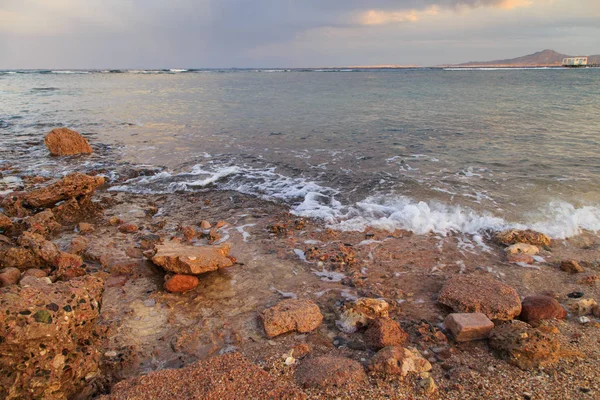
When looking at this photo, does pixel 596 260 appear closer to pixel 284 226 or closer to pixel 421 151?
pixel 284 226

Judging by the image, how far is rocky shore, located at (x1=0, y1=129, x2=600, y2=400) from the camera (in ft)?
9.63

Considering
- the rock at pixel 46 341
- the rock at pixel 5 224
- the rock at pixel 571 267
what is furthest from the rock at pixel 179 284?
the rock at pixel 571 267

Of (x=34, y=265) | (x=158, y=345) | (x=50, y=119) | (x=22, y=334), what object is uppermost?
(x=50, y=119)

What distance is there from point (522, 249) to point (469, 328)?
2.84m

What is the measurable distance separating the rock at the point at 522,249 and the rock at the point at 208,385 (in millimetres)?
4477

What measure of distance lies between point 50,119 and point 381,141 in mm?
18773

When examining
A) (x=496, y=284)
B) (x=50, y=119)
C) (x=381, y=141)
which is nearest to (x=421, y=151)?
(x=381, y=141)

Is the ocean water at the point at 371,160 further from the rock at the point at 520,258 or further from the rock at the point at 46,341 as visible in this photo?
the rock at the point at 46,341

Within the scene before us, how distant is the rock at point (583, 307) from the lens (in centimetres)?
413

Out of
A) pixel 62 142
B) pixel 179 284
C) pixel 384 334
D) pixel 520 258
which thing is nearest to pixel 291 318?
pixel 384 334

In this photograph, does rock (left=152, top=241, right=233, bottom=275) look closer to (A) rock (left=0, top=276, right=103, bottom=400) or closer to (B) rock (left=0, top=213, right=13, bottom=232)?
(A) rock (left=0, top=276, right=103, bottom=400)

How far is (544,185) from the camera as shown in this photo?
29.5ft

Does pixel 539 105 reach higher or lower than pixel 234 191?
higher

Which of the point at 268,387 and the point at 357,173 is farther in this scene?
the point at 357,173
